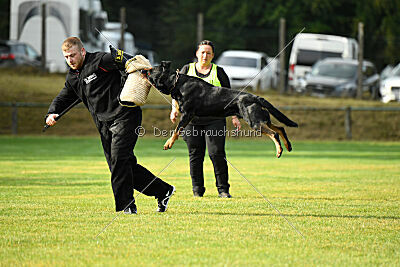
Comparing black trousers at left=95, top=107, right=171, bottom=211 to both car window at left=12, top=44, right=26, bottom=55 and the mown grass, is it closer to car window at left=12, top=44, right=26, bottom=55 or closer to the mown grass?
the mown grass

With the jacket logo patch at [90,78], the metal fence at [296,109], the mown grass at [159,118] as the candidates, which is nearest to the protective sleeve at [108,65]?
the jacket logo patch at [90,78]

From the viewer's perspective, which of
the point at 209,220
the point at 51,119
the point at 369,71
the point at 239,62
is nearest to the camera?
the point at 209,220

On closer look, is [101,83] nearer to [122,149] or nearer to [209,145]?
[122,149]

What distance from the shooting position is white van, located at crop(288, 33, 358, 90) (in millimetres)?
34594

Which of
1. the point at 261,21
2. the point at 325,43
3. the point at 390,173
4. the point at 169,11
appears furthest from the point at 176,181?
the point at 169,11

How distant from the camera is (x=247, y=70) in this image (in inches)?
1225

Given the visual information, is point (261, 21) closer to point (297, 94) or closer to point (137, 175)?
point (297, 94)

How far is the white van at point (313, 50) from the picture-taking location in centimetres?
3459

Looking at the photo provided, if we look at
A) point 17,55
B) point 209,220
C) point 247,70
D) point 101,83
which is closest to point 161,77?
point 101,83

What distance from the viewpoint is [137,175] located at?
862 centimetres

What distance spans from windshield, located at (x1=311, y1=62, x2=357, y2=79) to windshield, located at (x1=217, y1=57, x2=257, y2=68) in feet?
7.95

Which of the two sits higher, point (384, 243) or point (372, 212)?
point (384, 243)

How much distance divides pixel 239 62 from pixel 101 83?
78.6 ft

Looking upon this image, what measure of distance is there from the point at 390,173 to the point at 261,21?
91.5 ft
